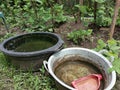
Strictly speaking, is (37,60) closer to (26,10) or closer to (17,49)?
(17,49)

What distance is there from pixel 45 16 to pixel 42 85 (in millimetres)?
1348

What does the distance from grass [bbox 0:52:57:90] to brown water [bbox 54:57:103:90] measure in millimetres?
131

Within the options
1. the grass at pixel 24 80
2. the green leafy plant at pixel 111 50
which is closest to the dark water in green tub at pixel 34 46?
the grass at pixel 24 80

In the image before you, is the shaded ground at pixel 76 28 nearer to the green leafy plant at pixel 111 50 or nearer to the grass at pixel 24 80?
the green leafy plant at pixel 111 50

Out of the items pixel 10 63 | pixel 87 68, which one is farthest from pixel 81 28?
pixel 10 63

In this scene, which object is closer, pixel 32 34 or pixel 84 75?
pixel 84 75

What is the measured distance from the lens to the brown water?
2.46 m

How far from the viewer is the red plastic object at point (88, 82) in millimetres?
2295

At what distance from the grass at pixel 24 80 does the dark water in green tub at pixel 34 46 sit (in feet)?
0.95

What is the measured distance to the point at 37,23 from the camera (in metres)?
3.55

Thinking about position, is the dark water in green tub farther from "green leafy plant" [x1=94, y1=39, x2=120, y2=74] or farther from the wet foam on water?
"green leafy plant" [x1=94, y1=39, x2=120, y2=74]

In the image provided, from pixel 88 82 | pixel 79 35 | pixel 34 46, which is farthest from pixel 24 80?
pixel 79 35

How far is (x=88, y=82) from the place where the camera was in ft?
7.79

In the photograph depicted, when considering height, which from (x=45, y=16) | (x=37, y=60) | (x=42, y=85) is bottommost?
(x=42, y=85)
